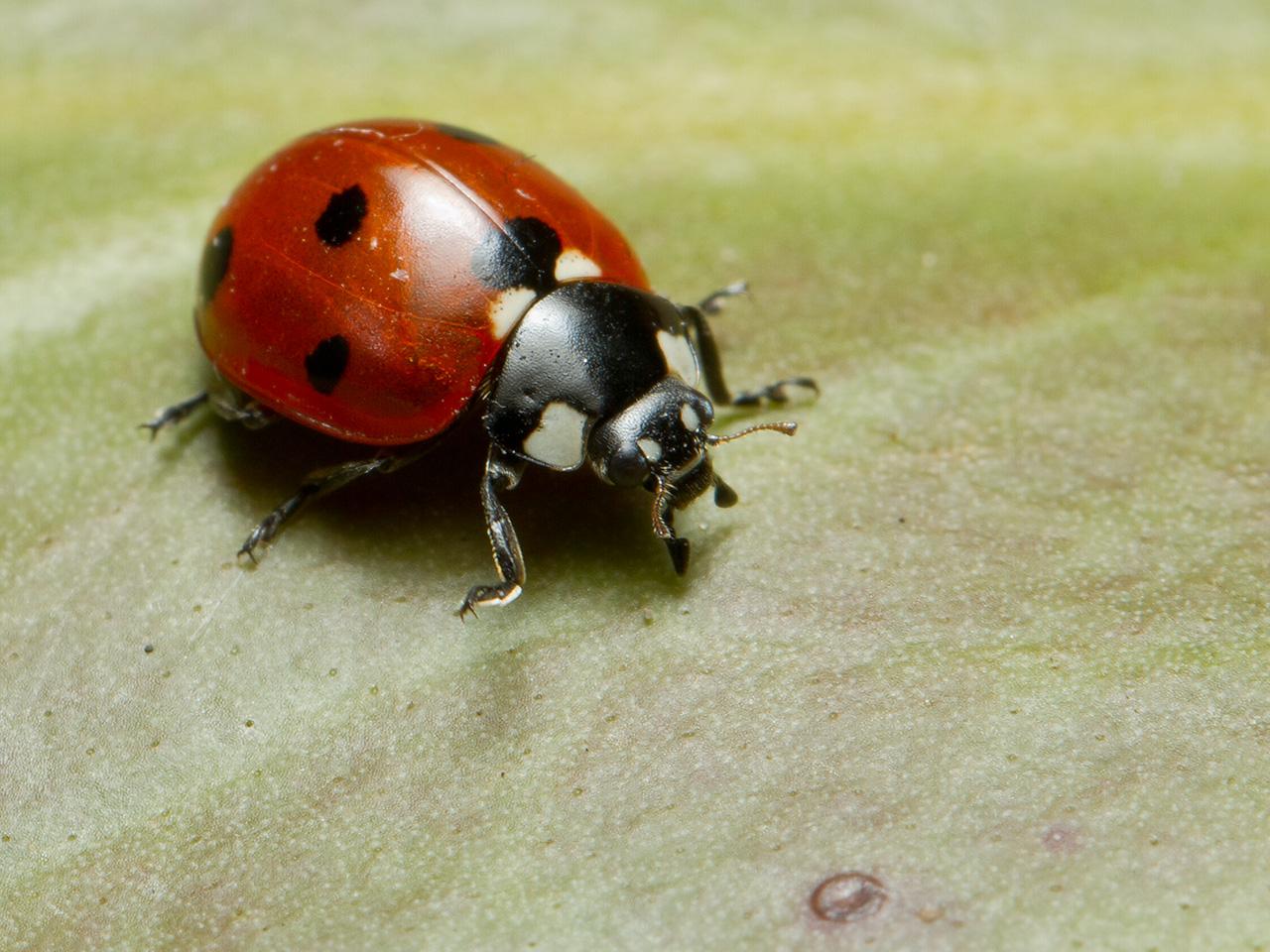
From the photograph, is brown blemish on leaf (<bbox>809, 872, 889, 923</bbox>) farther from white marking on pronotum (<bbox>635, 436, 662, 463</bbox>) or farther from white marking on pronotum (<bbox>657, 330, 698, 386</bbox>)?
white marking on pronotum (<bbox>657, 330, 698, 386</bbox>)

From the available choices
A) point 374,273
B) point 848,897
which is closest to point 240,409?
point 374,273

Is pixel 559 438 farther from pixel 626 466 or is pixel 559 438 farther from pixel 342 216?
pixel 342 216

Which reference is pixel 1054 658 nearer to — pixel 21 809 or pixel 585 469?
pixel 585 469

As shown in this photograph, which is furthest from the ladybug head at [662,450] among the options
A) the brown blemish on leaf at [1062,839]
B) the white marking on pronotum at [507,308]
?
the brown blemish on leaf at [1062,839]

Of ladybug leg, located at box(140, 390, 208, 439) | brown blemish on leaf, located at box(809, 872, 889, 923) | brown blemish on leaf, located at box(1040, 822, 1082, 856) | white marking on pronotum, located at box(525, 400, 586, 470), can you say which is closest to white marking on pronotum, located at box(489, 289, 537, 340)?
white marking on pronotum, located at box(525, 400, 586, 470)

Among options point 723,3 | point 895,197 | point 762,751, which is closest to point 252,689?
point 762,751

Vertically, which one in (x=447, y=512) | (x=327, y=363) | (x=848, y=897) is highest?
(x=327, y=363)

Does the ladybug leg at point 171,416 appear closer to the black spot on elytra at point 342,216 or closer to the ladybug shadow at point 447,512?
the ladybug shadow at point 447,512
